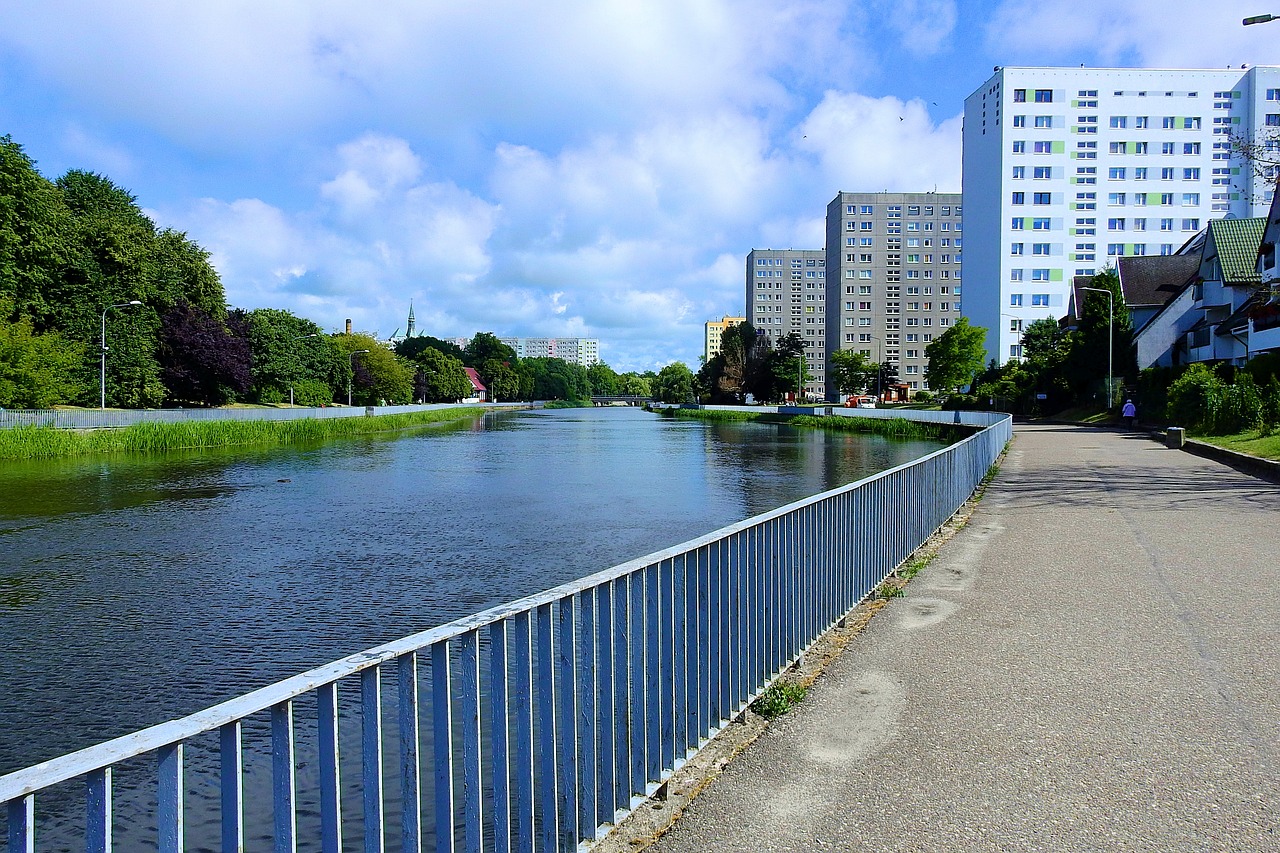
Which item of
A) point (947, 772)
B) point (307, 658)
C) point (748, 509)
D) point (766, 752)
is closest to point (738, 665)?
point (766, 752)

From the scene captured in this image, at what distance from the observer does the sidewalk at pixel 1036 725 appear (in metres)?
3.87

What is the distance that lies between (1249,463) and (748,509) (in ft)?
35.1

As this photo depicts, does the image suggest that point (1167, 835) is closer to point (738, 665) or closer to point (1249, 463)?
point (738, 665)

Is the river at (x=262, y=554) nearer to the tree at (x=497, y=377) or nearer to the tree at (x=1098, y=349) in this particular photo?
the tree at (x=1098, y=349)

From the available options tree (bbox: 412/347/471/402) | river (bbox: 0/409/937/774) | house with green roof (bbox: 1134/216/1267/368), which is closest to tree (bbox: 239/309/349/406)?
tree (bbox: 412/347/471/402)

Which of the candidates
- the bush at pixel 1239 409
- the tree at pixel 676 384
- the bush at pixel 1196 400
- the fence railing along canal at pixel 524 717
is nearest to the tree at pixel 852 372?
the tree at pixel 676 384

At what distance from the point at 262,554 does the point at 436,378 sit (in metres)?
118

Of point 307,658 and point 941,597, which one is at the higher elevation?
point 941,597

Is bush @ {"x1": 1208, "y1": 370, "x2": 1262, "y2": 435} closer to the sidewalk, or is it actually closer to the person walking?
the person walking

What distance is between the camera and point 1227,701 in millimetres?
5359

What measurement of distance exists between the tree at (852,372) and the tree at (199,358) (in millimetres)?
71408

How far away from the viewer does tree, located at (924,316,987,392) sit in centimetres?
8000

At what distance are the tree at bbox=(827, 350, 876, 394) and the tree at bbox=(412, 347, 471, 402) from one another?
52.9m

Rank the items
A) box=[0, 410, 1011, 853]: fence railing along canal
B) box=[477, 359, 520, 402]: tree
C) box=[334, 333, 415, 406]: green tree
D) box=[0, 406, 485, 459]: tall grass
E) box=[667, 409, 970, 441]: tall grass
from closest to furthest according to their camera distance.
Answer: box=[0, 410, 1011, 853]: fence railing along canal, box=[0, 406, 485, 459]: tall grass, box=[667, 409, 970, 441]: tall grass, box=[334, 333, 415, 406]: green tree, box=[477, 359, 520, 402]: tree
